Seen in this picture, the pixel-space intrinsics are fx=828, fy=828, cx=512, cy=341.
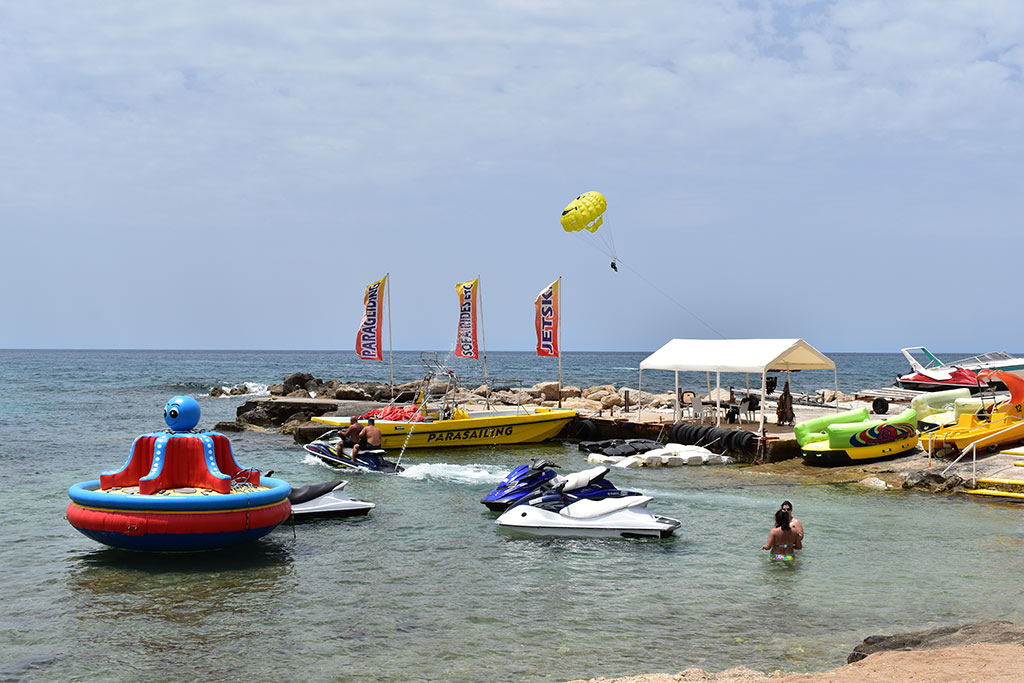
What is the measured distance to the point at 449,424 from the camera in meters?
27.0

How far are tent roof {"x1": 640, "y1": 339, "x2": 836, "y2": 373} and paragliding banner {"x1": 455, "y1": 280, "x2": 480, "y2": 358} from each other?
6266mm

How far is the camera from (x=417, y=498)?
60.3 feet

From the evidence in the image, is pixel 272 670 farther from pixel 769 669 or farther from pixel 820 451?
pixel 820 451

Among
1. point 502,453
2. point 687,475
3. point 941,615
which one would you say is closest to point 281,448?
point 502,453

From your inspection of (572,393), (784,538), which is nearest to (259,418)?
(572,393)

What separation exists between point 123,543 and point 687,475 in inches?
565

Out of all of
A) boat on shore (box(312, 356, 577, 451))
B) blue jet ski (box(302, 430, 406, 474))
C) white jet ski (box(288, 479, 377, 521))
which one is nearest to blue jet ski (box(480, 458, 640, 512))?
white jet ski (box(288, 479, 377, 521))

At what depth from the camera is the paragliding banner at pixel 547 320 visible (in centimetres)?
2947

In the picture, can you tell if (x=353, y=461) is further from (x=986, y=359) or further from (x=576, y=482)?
(x=986, y=359)

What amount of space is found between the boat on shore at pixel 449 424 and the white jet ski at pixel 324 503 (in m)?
8.66

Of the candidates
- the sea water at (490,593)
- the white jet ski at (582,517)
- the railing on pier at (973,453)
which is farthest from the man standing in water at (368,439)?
the railing on pier at (973,453)

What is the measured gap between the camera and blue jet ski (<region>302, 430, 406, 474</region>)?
21984 mm

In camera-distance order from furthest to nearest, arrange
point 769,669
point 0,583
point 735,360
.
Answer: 1. point 735,360
2. point 0,583
3. point 769,669

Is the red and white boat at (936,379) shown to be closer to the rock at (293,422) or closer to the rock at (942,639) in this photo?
the rock at (293,422)
